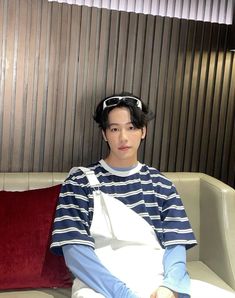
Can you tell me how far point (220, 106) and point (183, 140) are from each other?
0.99ft

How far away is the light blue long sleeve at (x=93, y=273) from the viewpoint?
1414 millimetres

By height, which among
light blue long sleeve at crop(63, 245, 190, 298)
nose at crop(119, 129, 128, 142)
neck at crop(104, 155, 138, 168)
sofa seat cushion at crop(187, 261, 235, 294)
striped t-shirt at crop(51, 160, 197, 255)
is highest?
nose at crop(119, 129, 128, 142)

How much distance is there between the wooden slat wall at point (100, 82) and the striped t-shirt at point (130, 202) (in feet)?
1.66

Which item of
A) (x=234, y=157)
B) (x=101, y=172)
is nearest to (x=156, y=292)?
(x=101, y=172)

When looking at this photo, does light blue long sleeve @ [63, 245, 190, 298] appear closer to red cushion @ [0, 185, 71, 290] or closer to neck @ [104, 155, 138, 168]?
red cushion @ [0, 185, 71, 290]

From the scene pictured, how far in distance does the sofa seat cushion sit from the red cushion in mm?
633

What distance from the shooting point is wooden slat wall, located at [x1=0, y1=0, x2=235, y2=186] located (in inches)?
80.0

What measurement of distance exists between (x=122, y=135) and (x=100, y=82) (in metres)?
0.62

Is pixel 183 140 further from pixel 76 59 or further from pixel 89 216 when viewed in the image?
pixel 89 216

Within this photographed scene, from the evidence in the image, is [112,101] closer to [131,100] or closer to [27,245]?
[131,100]

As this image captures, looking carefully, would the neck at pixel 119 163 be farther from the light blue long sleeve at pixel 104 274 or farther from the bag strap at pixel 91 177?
the light blue long sleeve at pixel 104 274

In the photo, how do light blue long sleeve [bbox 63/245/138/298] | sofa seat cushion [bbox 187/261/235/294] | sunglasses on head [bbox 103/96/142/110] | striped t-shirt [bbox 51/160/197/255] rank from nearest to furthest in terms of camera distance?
1. light blue long sleeve [bbox 63/245/138/298]
2. striped t-shirt [bbox 51/160/197/255]
3. sunglasses on head [bbox 103/96/142/110]
4. sofa seat cushion [bbox 187/261/235/294]

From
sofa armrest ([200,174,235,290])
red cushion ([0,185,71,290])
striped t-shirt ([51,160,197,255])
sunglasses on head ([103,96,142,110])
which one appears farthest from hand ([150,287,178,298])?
sunglasses on head ([103,96,142,110])

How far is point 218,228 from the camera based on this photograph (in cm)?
199
